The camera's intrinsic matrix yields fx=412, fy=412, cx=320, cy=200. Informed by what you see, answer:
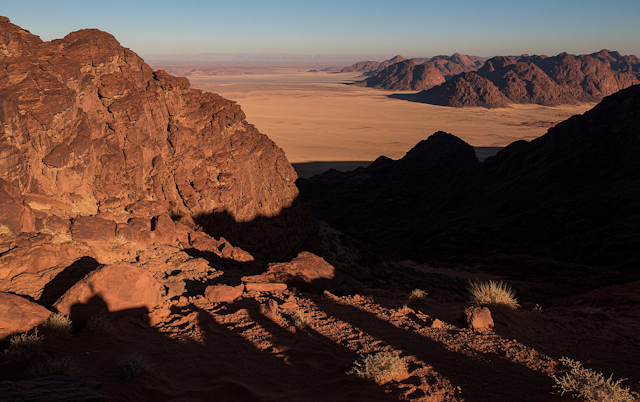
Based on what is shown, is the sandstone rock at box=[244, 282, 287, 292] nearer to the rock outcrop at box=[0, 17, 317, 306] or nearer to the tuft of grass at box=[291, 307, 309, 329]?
the tuft of grass at box=[291, 307, 309, 329]

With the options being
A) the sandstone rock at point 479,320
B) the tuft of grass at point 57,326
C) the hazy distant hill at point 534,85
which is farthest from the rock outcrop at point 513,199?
the hazy distant hill at point 534,85

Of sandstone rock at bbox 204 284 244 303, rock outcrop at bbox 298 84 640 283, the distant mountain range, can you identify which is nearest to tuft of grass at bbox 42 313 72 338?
sandstone rock at bbox 204 284 244 303

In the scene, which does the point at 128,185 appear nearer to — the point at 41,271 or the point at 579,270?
the point at 41,271

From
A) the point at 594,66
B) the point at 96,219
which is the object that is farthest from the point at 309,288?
the point at 594,66

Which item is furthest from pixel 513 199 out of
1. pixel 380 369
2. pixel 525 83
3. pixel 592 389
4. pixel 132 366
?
pixel 525 83

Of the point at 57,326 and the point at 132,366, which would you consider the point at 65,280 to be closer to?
the point at 57,326
